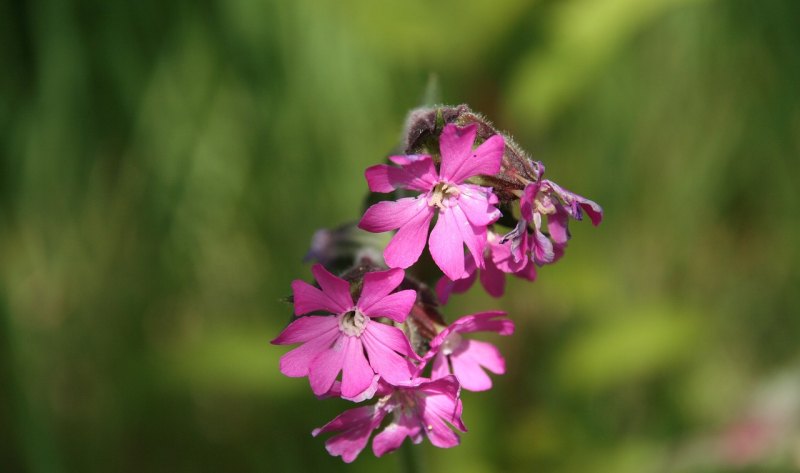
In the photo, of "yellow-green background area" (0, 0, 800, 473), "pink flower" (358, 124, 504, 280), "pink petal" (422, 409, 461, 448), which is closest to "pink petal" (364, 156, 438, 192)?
"pink flower" (358, 124, 504, 280)

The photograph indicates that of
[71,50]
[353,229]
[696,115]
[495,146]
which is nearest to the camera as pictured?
[495,146]

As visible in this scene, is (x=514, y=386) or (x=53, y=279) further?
(x=53, y=279)

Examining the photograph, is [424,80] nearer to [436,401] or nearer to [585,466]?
[585,466]

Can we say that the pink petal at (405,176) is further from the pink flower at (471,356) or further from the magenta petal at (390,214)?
the pink flower at (471,356)

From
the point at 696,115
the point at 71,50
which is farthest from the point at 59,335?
the point at 696,115

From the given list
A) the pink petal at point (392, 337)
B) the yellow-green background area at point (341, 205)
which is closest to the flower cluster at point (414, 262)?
the pink petal at point (392, 337)

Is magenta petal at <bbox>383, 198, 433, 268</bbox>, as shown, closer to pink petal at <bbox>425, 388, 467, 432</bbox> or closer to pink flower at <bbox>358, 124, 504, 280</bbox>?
pink flower at <bbox>358, 124, 504, 280</bbox>

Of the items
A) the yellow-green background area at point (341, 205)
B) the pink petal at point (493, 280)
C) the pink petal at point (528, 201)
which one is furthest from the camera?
the yellow-green background area at point (341, 205)
